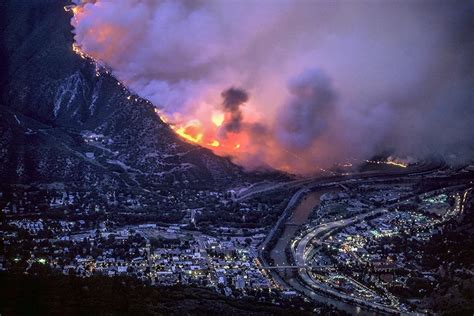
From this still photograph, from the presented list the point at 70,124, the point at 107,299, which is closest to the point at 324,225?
the point at 107,299

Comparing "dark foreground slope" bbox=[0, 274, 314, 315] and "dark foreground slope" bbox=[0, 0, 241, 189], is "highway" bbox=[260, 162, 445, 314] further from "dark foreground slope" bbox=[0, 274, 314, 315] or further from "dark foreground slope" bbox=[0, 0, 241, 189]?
"dark foreground slope" bbox=[0, 0, 241, 189]

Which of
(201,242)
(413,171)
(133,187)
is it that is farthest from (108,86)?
(413,171)

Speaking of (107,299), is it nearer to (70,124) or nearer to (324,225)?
(324,225)

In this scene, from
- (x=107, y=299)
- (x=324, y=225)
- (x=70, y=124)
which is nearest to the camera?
(x=107, y=299)

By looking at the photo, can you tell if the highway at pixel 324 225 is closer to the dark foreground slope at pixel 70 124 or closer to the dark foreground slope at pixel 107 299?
the dark foreground slope at pixel 107 299

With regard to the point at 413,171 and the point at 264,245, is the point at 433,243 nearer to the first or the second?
the point at 264,245

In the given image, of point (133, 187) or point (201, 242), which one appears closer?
point (201, 242)

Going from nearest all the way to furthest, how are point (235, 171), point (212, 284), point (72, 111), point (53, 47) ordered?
point (212, 284)
point (235, 171)
point (72, 111)
point (53, 47)
